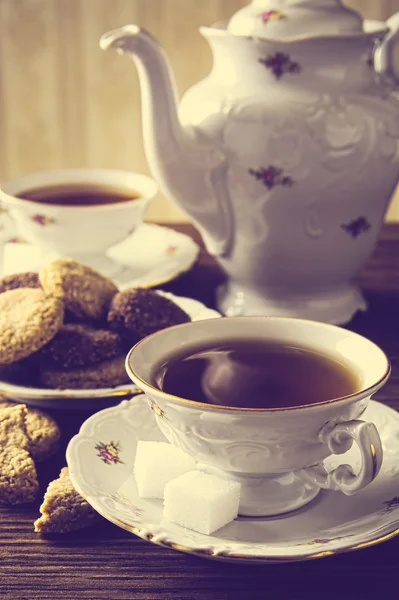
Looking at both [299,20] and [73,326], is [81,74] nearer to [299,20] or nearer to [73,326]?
[299,20]

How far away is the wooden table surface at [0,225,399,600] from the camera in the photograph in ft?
2.44

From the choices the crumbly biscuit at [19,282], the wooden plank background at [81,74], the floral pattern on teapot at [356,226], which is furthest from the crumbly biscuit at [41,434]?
the wooden plank background at [81,74]

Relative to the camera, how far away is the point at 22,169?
3.25 metres

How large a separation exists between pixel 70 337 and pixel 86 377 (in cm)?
6

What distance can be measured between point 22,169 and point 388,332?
219 centimetres

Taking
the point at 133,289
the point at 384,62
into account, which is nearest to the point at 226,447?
the point at 133,289

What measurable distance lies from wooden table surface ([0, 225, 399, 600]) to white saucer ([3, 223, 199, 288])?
69cm

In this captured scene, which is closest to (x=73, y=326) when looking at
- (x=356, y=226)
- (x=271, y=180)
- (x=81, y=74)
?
(x=271, y=180)

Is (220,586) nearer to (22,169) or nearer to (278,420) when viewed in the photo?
(278,420)

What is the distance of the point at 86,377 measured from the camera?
1062 mm

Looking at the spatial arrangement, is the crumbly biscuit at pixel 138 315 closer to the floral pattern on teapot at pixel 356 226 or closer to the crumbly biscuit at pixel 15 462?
the crumbly biscuit at pixel 15 462

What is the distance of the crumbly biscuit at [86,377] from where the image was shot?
1.06m

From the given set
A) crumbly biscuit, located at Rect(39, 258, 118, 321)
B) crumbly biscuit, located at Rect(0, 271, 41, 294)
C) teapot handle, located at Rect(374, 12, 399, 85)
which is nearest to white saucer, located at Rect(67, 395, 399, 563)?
crumbly biscuit, located at Rect(39, 258, 118, 321)

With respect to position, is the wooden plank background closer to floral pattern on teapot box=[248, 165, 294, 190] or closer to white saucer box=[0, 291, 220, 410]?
floral pattern on teapot box=[248, 165, 294, 190]
